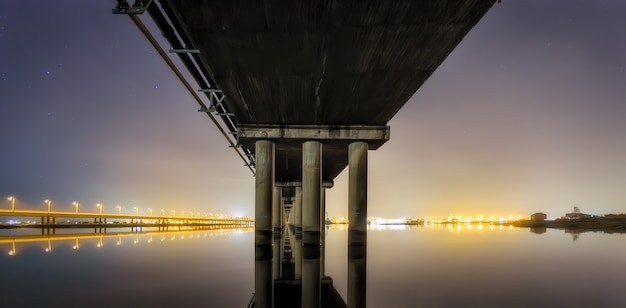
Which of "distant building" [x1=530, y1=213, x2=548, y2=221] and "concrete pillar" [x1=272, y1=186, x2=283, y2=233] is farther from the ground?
"concrete pillar" [x1=272, y1=186, x2=283, y2=233]

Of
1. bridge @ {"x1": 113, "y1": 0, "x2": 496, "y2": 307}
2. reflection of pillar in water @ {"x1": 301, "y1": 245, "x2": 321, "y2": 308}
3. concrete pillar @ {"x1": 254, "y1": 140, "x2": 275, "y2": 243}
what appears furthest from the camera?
concrete pillar @ {"x1": 254, "y1": 140, "x2": 275, "y2": 243}

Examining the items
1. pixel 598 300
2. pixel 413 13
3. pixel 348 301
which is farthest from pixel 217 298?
pixel 598 300

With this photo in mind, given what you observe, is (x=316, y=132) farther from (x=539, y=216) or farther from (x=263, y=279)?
(x=539, y=216)

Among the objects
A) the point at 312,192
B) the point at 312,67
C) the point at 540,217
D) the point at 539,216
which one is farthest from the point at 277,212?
the point at 540,217

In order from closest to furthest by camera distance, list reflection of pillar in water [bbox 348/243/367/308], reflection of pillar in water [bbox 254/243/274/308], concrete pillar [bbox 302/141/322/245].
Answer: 1. reflection of pillar in water [bbox 254/243/274/308]
2. reflection of pillar in water [bbox 348/243/367/308]
3. concrete pillar [bbox 302/141/322/245]

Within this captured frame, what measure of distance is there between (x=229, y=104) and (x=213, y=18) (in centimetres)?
881

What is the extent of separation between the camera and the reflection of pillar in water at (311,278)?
11.3 metres

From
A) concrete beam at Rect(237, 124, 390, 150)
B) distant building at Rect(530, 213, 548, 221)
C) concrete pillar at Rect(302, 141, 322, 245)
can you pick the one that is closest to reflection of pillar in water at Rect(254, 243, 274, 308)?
concrete pillar at Rect(302, 141, 322, 245)

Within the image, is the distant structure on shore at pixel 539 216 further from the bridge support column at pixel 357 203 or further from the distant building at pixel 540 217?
the bridge support column at pixel 357 203

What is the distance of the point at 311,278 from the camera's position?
1517cm

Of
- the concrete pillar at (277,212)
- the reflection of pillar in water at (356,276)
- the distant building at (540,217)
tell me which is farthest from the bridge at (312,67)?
the distant building at (540,217)

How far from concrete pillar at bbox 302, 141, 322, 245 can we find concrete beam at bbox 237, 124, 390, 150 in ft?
2.71

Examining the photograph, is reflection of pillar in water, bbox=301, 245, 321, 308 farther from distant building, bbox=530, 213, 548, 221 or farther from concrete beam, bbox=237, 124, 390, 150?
distant building, bbox=530, 213, 548, 221

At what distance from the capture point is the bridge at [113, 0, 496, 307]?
10.1 meters
